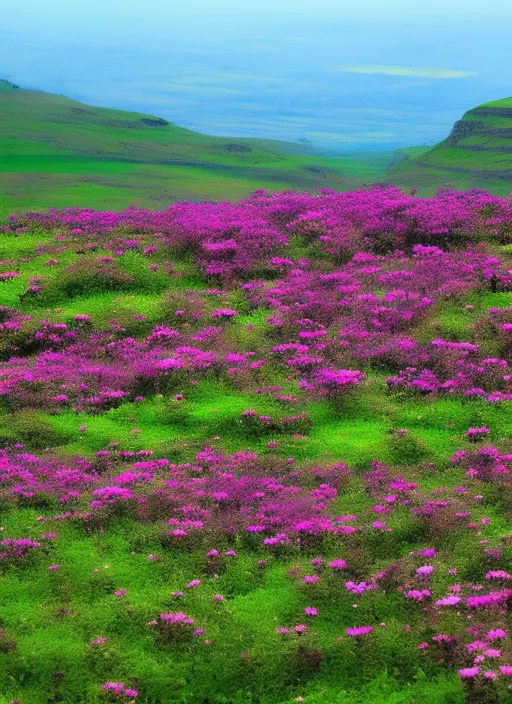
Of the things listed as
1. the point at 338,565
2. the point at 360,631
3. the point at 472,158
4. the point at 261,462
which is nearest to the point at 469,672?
the point at 360,631

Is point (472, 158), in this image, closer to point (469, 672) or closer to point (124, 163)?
point (124, 163)

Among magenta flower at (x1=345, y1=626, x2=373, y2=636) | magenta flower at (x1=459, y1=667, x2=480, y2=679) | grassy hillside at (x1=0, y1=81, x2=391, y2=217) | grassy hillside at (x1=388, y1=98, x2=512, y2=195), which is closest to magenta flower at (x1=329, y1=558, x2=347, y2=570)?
magenta flower at (x1=345, y1=626, x2=373, y2=636)

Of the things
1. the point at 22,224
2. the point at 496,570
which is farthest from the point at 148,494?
the point at 22,224

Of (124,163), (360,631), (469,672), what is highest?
Result: (124,163)

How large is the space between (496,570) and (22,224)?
92.6ft

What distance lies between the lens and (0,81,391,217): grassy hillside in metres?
58.6

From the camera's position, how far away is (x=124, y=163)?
84.1 metres

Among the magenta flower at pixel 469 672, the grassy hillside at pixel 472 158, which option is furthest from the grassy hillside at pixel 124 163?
the magenta flower at pixel 469 672

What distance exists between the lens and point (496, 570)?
14.1 metres

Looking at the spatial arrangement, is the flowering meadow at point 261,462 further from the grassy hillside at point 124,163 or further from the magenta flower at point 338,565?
the grassy hillside at point 124,163

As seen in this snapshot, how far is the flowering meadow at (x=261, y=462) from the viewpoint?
12680 mm

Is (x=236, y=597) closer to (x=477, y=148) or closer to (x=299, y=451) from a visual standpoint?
(x=299, y=451)

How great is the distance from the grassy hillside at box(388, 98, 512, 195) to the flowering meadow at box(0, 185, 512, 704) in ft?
149

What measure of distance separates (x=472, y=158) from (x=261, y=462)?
83.7 metres
